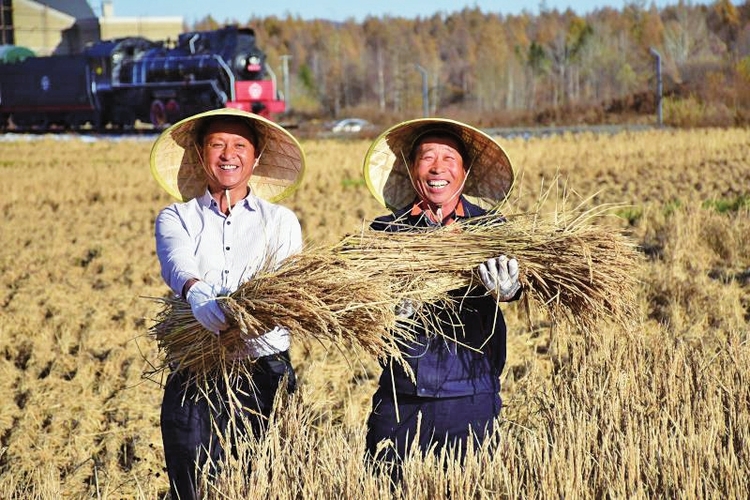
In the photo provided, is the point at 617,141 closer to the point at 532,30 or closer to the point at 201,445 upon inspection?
the point at 201,445

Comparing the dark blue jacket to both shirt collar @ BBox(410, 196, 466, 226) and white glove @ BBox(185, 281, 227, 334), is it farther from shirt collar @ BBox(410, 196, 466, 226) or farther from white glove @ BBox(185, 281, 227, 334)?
white glove @ BBox(185, 281, 227, 334)

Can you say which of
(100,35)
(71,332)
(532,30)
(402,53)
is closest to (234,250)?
(71,332)

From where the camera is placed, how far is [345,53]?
283 feet

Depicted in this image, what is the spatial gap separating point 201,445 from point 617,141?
17.2 meters

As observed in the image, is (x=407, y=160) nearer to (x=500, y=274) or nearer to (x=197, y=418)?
(x=500, y=274)

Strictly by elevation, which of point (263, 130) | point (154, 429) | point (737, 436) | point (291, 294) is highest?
point (263, 130)

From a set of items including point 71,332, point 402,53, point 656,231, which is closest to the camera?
point 71,332

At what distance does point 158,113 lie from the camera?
86.4 feet

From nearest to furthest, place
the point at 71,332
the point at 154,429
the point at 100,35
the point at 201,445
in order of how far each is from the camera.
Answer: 1. the point at 201,445
2. the point at 154,429
3. the point at 71,332
4. the point at 100,35

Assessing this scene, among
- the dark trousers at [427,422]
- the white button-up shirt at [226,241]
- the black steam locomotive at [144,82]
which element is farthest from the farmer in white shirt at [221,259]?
the black steam locomotive at [144,82]

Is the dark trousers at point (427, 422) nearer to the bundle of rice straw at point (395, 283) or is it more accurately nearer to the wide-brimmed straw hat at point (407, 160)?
the bundle of rice straw at point (395, 283)

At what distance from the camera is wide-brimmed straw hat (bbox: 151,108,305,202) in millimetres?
3264

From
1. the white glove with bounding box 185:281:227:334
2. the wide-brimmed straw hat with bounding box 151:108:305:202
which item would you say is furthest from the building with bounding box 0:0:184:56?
the white glove with bounding box 185:281:227:334

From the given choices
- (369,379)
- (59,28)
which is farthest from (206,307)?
(59,28)
